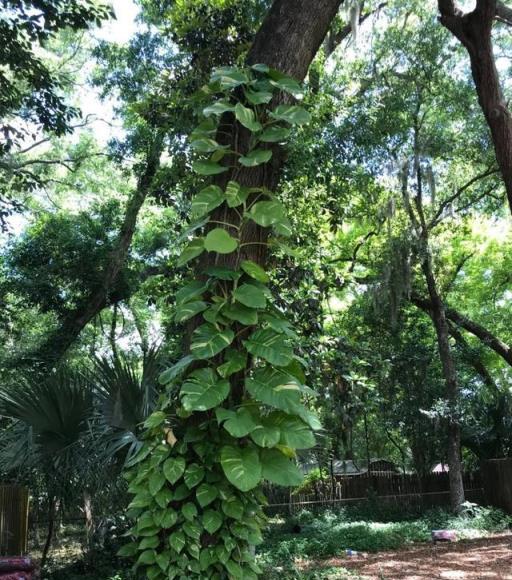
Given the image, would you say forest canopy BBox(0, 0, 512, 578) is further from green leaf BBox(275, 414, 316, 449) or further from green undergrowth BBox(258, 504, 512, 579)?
green undergrowth BBox(258, 504, 512, 579)

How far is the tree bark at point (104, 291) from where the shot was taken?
444 inches

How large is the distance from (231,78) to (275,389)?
4.59 feet

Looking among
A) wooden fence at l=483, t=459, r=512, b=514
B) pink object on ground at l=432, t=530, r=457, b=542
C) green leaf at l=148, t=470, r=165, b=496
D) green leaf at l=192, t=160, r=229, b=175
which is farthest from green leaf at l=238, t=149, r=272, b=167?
wooden fence at l=483, t=459, r=512, b=514

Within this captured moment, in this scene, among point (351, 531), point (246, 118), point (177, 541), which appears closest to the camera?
point (177, 541)

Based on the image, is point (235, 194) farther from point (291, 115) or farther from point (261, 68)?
point (261, 68)

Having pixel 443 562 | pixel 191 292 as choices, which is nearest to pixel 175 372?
pixel 191 292

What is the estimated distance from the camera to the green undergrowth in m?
9.30

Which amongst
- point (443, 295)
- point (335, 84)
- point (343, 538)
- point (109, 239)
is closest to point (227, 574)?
point (335, 84)

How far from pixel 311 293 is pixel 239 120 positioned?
5180mm

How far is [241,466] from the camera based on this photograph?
222 centimetres

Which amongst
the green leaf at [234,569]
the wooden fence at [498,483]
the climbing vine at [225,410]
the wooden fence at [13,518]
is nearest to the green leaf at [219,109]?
the climbing vine at [225,410]

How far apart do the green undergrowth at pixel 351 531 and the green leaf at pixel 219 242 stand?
20.5 feet

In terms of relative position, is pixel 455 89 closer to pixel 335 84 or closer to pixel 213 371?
pixel 335 84

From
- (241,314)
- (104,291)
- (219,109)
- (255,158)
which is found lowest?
(241,314)
